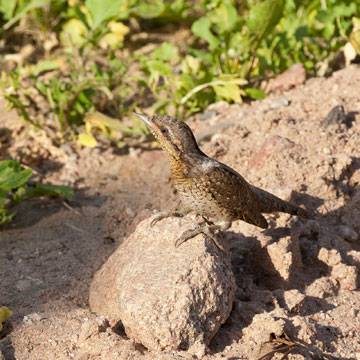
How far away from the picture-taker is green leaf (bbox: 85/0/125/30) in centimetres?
639

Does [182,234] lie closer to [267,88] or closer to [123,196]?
[123,196]

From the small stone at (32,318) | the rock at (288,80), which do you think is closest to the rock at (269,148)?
the rock at (288,80)

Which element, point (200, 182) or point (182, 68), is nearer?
point (200, 182)

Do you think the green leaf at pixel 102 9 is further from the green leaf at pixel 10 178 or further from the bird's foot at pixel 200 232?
the bird's foot at pixel 200 232

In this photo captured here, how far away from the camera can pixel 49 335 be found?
3457 millimetres

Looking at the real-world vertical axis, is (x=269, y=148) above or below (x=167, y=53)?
below

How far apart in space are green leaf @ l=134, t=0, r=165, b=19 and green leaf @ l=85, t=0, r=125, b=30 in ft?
3.24

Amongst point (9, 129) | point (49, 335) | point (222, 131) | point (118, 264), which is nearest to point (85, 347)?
point (49, 335)

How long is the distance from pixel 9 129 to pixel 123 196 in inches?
62.4

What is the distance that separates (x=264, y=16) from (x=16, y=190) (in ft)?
9.37

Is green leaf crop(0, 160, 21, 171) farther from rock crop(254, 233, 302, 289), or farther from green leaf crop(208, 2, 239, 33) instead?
green leaf crop(208, 2, 239, 33)

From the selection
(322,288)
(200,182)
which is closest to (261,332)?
(322,288)

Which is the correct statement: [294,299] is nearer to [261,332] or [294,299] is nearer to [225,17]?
[261,332]

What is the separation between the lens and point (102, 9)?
253 inches
